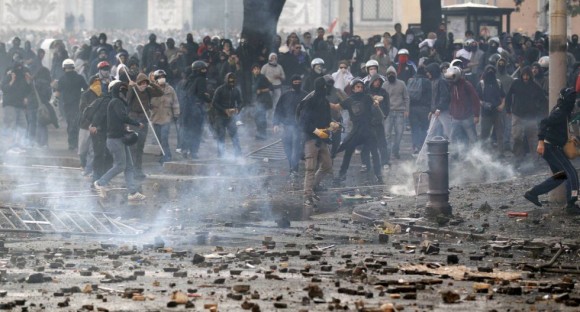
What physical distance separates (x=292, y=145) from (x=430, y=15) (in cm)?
1146

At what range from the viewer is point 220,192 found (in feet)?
65.7

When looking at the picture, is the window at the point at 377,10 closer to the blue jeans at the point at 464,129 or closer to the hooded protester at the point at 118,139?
the blue jeans at the point at 464,129

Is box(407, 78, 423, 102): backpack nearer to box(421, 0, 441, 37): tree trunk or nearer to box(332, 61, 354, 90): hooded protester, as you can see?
box(332, 61, 354, 90): hooded protester

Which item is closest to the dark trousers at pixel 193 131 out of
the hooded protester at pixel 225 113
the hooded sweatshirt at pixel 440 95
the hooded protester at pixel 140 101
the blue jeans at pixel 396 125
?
the hooded protester at pixel 225 113

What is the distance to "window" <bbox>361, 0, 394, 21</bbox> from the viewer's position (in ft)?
213

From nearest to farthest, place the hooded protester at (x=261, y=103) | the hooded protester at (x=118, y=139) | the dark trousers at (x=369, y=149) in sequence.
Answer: the hooded protester at (x=118, y=139)
the dark trousers at (x=369, y=149)
the hooded protester at (x=261, y=103)

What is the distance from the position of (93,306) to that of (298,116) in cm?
1045

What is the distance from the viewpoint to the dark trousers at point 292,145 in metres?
22.2

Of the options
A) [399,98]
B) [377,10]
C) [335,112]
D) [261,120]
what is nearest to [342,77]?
[261,120]

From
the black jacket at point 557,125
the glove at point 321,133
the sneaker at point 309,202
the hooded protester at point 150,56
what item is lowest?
the sneaker at point 309,202

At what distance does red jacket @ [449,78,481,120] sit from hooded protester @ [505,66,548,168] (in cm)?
66

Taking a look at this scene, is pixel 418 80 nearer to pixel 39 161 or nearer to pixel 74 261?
pixel 39 161

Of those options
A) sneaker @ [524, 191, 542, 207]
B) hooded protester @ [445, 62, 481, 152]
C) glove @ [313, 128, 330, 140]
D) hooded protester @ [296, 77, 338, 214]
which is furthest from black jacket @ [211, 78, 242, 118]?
sneaker @ [524, 191, 542, 207]

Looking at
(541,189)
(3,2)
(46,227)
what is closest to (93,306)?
(46,227)
